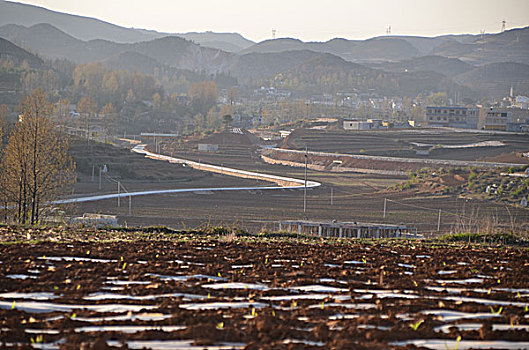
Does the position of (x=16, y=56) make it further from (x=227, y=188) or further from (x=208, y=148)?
(x=227, y=188)

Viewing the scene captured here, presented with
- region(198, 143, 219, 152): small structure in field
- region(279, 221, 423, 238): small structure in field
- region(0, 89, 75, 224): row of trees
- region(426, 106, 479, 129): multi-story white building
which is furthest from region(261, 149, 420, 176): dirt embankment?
region(0, 89, 75, 224): row of trees

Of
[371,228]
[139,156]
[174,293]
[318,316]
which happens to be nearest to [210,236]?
[174,293]

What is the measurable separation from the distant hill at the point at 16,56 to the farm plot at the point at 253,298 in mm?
131598

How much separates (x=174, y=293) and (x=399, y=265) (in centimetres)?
397

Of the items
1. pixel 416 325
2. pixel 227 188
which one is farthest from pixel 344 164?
pixel 416 325

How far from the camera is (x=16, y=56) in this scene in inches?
5448

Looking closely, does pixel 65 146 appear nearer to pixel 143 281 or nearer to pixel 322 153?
pixel 143 281

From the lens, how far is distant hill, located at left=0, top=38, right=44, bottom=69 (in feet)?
442

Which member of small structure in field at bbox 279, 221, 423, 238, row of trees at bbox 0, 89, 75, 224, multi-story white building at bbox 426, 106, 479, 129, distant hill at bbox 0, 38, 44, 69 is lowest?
small structure in field at bbox 279, 221, 423, 238

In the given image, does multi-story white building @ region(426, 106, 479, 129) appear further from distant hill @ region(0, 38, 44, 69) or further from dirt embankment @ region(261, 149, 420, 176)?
distant hill @ region(0, 38, 44, 69)

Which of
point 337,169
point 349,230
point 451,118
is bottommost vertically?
point 337,169

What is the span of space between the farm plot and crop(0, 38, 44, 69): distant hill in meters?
132

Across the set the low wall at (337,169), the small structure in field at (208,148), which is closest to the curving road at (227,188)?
the low wall at (337,169)

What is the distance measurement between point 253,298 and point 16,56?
141542 mm
